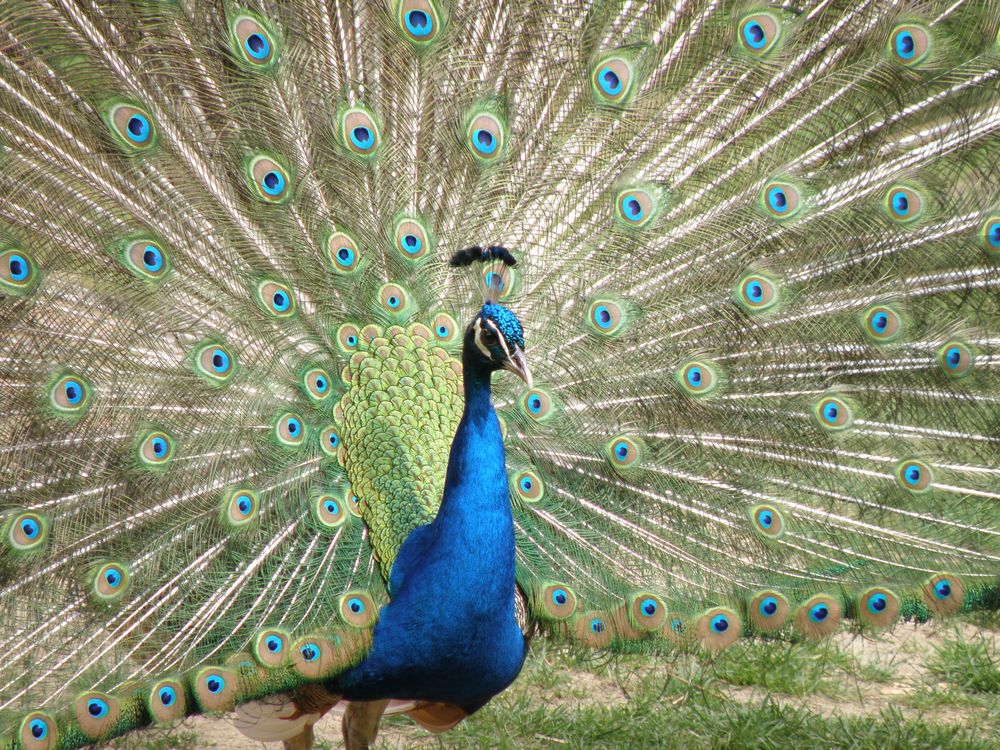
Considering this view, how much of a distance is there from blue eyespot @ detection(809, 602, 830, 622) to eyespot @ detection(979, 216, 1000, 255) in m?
0.87

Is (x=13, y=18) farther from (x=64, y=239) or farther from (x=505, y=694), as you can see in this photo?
(x=505, y=694)

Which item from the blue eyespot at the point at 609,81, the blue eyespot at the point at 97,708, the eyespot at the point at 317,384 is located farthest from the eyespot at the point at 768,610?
the blue eyespot at the point at 97,708

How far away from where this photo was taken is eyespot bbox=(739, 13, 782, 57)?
241 cm

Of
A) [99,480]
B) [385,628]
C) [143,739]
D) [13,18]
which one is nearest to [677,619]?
[385,628]

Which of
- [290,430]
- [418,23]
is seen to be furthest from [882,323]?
[290,430]

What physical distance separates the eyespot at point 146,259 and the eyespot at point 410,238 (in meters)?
0.50

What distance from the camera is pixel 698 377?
8.36 ft

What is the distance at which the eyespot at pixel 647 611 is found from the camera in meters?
2.47

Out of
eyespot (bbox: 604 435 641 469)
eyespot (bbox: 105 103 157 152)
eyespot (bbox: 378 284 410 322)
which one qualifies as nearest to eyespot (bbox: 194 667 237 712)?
eyespot (bbox: 378 284 410 322)

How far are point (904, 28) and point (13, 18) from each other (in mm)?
1809

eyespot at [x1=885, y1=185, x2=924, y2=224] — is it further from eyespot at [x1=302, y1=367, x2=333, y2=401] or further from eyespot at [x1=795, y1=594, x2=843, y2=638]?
eyespot at [x1=302, y1=367, x2=333, y2=401]

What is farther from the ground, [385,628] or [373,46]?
[373,46]

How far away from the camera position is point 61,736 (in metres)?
2.10

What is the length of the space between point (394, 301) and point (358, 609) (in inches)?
26.9
